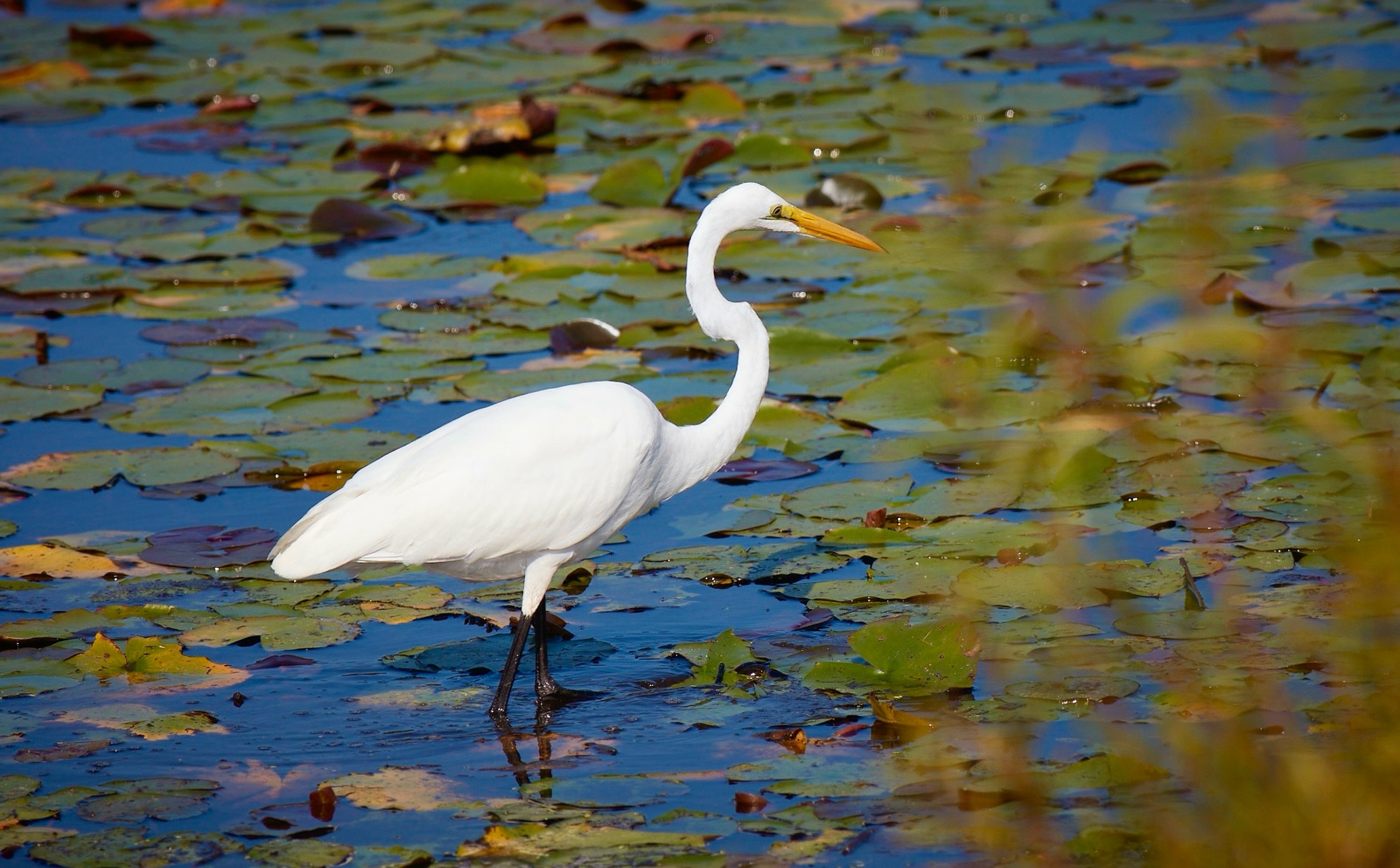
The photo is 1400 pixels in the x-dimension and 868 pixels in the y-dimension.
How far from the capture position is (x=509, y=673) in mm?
4266

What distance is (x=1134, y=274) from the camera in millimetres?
6844

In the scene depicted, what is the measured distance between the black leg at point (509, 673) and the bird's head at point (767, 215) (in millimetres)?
1376

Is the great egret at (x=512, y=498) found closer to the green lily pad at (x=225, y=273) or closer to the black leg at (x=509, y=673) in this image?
the black leg at (x=509, y=673)

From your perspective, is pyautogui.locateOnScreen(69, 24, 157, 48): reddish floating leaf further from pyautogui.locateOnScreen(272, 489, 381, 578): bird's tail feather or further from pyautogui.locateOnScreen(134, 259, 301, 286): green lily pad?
pyautogui.locateOnScreen(272, 489, 381, 578): bird's tail feather

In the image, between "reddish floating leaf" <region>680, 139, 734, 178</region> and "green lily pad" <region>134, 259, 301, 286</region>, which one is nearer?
"green lily pad" <region>134, 259, 301, 286</region>

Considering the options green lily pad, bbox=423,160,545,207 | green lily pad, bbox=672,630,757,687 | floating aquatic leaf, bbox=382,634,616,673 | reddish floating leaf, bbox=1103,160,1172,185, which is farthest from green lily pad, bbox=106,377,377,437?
reddish floating leaf, bbox=1103,160,1172,185

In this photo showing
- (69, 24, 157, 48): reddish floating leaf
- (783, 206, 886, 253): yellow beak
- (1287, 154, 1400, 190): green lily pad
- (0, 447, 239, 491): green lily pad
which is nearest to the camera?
(783, 206, 886, 253): yellow beak

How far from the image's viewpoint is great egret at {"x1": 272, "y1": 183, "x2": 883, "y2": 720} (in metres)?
4.29

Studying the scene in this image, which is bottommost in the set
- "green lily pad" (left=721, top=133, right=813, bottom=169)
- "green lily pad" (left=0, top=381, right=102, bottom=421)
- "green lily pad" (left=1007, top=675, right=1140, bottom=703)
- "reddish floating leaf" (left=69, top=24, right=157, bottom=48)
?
"green lily pad" (left=1007, top=675, right=1140, bottom=703)

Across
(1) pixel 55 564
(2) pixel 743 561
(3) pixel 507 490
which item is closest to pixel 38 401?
(1) pixel 55 564

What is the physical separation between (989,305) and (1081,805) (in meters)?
3.62

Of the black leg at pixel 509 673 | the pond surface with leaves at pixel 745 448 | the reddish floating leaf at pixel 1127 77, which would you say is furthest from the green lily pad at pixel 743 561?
the reddish floating leaf at pixel 1127 77

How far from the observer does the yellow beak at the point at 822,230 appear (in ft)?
15.9

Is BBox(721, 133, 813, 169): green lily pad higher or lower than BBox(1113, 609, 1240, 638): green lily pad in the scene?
higher
